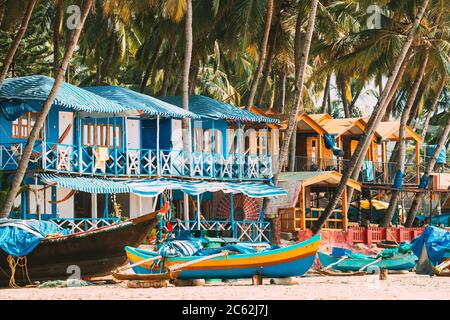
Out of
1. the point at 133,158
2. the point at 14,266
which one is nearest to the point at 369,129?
the point at 133,158

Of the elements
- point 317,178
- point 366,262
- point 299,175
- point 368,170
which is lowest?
point 366,262

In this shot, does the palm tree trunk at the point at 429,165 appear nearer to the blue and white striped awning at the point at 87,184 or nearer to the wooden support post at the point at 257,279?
the blue and white striped awning at the point at 87,184

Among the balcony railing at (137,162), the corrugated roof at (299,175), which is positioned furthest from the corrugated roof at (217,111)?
the corrugated roof at (299,175)

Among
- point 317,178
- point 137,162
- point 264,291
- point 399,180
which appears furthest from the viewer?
point 399,180

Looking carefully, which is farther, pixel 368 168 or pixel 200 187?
pixel 368 168

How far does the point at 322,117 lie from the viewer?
183 feet

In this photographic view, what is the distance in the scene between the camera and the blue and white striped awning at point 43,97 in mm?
37469

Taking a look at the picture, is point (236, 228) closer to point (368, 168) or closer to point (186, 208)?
point (186, 208)

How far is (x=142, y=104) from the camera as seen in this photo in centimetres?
4178

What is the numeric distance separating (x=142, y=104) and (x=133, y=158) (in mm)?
2042

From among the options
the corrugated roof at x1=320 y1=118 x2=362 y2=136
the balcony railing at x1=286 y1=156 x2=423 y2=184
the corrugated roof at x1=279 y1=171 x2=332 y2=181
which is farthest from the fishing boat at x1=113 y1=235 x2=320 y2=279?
the corrugated roof at x1=320 y1=118 x2=362 y2=136

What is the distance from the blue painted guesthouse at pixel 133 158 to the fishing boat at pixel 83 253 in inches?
185
